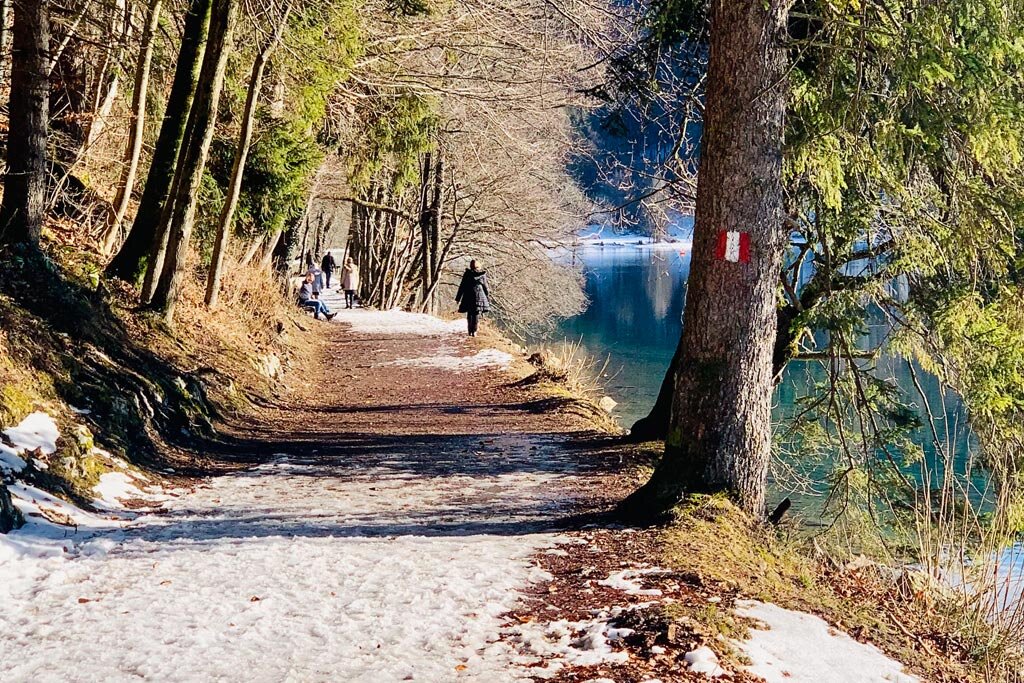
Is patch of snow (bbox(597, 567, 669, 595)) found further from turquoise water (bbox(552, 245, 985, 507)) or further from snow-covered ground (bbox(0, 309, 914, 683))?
turquoise water (bbox(552, 245, 985, 507))

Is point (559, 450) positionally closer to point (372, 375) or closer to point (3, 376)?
point (3, 376)

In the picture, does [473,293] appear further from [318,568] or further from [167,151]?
[318,568]

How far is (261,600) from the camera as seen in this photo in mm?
5672

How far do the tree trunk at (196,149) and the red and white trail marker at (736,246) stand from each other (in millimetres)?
7389

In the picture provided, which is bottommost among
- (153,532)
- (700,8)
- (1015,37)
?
(153,532)

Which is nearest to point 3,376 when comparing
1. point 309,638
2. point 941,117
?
point 309,638

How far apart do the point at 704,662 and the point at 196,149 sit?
947cm

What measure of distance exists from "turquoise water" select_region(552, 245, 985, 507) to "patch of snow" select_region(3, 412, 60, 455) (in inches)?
246

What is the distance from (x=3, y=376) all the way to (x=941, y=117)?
7.17 metres

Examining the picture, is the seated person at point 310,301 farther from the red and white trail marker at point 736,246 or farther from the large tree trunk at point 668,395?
the red and white trail marker at point 736,246

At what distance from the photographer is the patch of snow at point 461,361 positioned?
17.9 metres

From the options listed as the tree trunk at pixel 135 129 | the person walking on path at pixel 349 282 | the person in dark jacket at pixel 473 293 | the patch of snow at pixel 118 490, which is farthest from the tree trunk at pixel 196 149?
the person walking on path at pixel 349 282

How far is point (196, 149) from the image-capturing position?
39.9 feet

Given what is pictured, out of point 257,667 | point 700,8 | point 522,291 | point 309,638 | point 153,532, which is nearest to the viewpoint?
point 257,667
